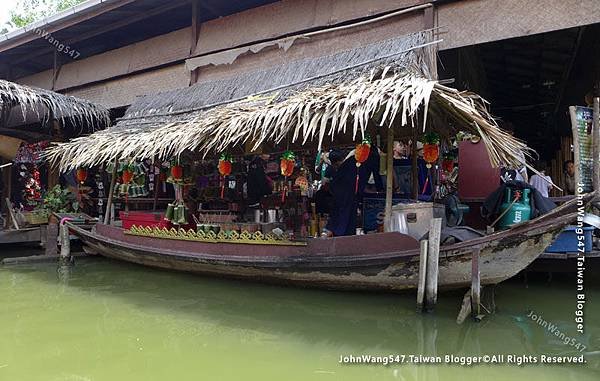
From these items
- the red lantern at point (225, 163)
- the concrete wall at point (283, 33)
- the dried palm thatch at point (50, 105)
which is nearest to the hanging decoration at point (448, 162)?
the concrete wall at point (283, 33)

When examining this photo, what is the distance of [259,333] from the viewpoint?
4547mm

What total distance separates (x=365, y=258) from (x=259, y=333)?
1.52 m

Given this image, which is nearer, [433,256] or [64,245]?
[433,256]

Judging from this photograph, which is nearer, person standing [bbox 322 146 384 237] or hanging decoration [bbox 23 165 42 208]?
person standing [bbox 322 146 384 237]

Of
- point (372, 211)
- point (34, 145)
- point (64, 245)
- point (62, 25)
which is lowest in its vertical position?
point (64, 245)

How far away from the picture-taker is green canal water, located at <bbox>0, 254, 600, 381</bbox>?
11.9 feet

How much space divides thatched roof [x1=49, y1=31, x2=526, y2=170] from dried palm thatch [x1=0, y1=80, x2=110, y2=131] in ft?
3.50

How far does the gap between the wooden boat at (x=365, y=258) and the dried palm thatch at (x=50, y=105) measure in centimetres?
425

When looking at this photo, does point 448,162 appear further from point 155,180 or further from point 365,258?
point 155,180

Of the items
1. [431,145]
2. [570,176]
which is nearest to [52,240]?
[431,145]

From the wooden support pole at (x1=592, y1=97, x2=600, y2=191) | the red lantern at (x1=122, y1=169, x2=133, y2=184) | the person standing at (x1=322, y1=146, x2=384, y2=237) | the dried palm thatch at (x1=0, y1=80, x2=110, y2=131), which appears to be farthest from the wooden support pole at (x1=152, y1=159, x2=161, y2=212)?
the wooden support pole at (x1=592, y1=97, x2=600, y2=191)

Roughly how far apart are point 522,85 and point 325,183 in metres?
5.69

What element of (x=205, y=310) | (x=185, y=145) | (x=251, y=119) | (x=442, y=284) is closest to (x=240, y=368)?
(x=205, y=310)

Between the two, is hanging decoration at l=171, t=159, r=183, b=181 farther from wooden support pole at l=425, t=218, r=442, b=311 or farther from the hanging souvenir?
wooden support pole at l=425, t=218, r=442, b=311
